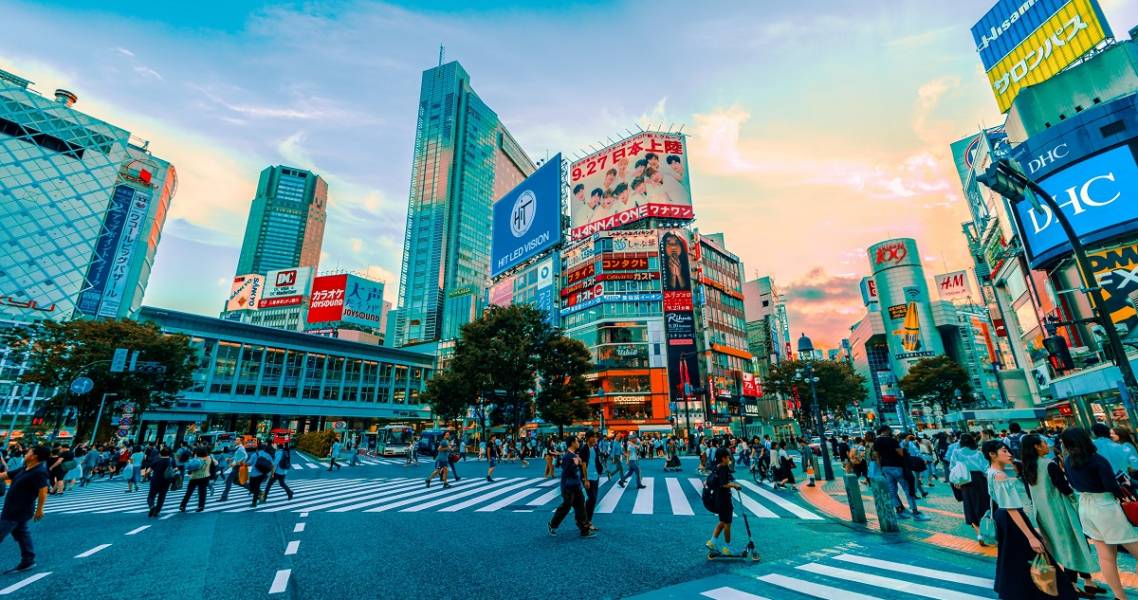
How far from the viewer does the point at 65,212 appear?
55.8 meters

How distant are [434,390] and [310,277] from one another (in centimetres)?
7418

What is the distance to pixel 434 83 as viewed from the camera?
491ft

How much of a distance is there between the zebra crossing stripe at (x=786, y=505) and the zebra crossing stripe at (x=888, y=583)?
4.54 meters

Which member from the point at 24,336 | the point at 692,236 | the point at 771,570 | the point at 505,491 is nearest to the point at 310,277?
the point at 24,336

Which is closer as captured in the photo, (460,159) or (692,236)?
(692,236)

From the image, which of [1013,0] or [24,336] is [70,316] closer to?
[24,336]

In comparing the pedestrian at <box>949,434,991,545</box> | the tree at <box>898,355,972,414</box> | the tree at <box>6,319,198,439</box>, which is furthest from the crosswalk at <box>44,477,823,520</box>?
the tree at <box>898,355,972,414</box>

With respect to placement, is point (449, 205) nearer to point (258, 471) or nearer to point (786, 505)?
point (258, 471)

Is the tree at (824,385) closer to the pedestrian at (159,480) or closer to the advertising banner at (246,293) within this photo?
the pedestrian at (159,480)

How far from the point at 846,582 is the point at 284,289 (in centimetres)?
10076

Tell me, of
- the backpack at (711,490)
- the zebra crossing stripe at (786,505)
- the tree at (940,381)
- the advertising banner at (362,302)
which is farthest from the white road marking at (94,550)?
the advertising banner at (362,302)

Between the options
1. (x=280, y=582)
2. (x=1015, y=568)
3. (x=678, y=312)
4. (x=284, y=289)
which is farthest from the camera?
(x=284, y=289)

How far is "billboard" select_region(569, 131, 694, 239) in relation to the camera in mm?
65688

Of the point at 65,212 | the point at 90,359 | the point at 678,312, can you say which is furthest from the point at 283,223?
the point at 678,312
